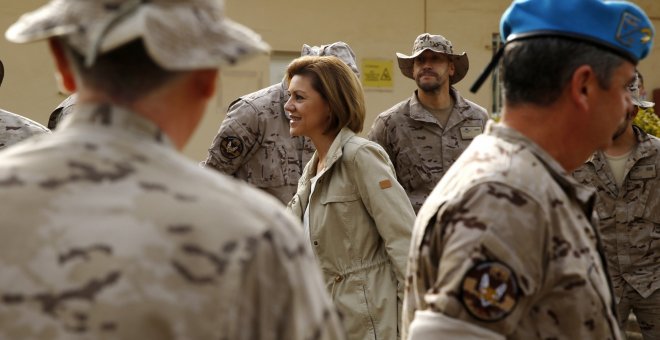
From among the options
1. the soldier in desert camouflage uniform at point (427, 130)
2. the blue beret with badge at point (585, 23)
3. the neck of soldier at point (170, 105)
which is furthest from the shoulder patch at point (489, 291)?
the soldier in desert camouflage uniform at point (427, 130)

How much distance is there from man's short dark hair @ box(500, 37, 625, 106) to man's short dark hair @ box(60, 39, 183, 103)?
1293 millimetres

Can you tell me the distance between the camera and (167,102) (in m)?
1.93

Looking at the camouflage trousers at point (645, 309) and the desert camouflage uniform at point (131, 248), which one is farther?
the camouflage trousers at point (645, 309)

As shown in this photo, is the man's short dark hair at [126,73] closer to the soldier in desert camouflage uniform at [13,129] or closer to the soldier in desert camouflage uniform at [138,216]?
the soldier in desert camouflage uniform at [138,216]

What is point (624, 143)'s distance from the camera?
23.9 feet

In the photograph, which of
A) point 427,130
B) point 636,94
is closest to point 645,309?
point 636,94

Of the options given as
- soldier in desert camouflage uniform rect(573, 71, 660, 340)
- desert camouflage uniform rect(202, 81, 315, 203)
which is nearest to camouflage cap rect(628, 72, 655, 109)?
soldier in desert camouflage uniform rect(573, 71, 660, 340)

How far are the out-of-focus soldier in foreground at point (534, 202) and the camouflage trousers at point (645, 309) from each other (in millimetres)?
4199

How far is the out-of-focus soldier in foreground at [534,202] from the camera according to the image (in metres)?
2.69

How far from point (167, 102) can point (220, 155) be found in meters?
6.08

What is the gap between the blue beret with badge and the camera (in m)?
2.96

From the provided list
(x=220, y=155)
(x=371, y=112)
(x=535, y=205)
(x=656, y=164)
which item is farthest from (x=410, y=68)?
(x=535, y=205)

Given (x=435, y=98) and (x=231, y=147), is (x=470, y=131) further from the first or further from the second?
(x=231, y=147)

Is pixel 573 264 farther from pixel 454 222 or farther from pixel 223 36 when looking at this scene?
pixel 223 36
